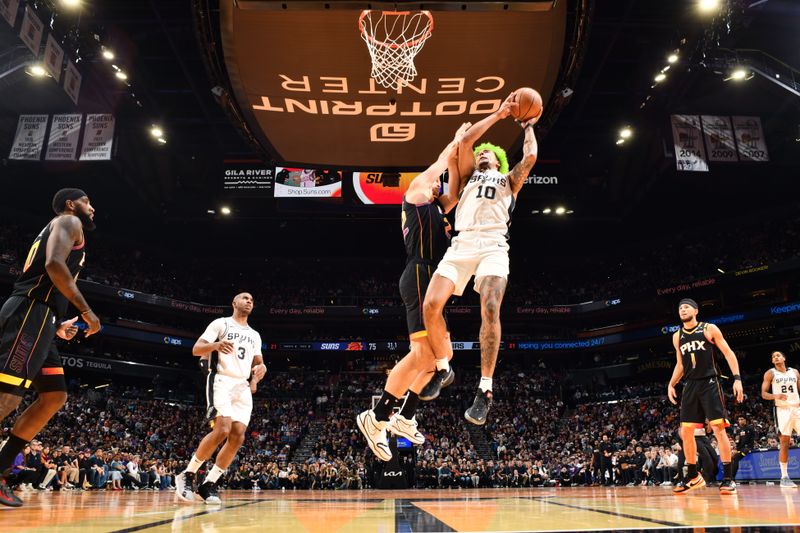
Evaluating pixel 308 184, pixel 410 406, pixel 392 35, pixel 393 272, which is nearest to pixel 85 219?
pixel 410 406

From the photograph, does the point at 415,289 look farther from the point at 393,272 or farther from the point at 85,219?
the point at 393,272

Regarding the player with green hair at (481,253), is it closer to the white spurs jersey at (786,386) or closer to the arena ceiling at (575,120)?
the arena ceiling at (575,120)

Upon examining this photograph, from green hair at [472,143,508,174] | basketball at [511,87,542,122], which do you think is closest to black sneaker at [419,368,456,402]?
green hair at [472,143,508,174]

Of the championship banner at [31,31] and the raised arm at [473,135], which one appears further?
the championship banner at [31,31]

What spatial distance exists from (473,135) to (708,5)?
44.1ft

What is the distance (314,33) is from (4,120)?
64.7 feet

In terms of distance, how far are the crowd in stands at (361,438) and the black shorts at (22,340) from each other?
8.15 m

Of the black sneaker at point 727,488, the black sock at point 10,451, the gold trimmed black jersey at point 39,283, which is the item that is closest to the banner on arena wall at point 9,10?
the gold trimmed black jersey at point 39,283

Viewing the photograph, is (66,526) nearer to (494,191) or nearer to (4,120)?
(494,191)

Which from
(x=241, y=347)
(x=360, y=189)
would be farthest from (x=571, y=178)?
(x=241, y=347)

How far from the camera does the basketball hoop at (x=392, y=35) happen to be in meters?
8.41

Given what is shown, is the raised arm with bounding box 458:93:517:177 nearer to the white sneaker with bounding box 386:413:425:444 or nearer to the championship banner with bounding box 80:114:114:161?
the white sneaker with bounding box 386:413:425:444

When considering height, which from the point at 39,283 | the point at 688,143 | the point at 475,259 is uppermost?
the point at 688,143

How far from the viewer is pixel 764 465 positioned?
14.0m
